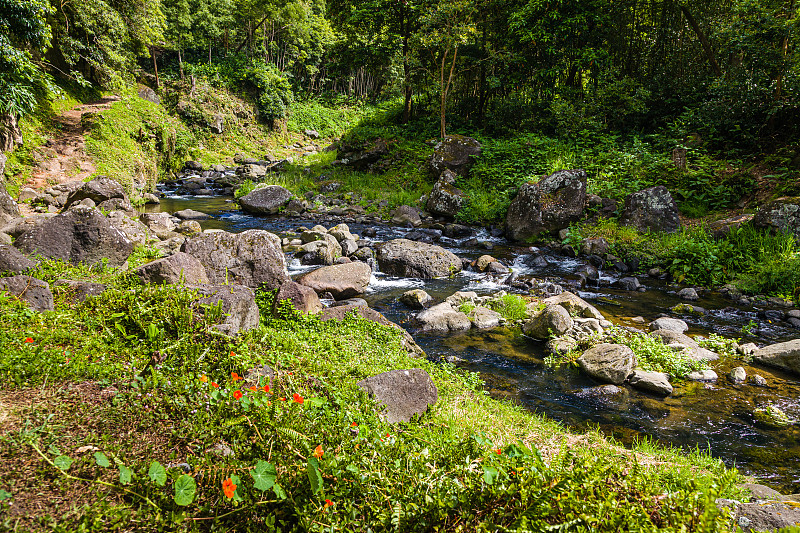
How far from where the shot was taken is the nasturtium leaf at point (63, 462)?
217 cm

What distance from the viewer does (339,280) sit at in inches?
358

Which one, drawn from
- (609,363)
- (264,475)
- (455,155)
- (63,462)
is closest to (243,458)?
(264,475)

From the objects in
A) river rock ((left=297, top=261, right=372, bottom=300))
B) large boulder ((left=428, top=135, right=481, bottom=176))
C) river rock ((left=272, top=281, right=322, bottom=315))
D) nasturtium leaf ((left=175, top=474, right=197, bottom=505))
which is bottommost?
river rock ((left=297, top=261, right=372, bottom=300))

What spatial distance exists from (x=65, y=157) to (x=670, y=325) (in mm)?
20990

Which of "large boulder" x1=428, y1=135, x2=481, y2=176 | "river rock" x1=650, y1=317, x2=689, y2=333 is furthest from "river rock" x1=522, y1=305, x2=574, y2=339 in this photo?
"large boulder" x1=428, y1=135, x2=481, y2=176

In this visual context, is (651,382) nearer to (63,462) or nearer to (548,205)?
(63,462)

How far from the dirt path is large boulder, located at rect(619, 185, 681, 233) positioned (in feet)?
64.5

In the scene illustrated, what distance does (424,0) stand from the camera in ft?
70.3

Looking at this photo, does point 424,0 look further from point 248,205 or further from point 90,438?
point 90,438

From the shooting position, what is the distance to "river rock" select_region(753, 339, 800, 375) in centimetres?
634

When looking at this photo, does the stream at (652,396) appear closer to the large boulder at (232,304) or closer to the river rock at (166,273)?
the large boulder at (232,304)

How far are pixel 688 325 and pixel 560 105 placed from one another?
1316 cm

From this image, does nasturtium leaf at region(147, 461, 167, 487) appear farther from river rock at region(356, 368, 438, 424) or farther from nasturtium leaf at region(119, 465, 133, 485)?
river rock at region(356, 368, 438, 424)

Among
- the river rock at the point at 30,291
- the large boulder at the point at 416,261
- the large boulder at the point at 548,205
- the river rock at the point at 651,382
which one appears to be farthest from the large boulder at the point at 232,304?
the large boulder at the point at 548,205
